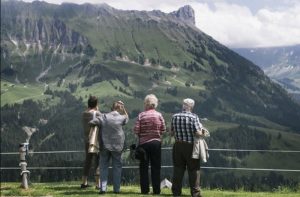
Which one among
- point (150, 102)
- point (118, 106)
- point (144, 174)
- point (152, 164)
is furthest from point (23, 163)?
point (150, 102)

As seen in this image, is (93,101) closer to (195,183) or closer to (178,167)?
(178,167)

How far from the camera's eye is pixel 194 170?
54.2ft

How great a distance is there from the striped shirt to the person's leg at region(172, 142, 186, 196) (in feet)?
3.03

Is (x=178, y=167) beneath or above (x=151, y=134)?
beneath

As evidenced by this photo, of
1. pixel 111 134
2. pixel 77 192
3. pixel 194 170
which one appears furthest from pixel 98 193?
pixel 194 170

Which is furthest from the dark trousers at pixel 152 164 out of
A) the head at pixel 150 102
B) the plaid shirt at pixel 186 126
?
the head at pixel 150 102

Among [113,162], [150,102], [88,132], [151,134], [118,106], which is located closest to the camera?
[151,134]

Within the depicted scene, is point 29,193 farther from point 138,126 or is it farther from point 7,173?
point 7,173

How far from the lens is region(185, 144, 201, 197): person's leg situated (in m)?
16.3

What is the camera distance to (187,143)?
1645 cm

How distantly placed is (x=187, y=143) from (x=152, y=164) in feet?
5.56

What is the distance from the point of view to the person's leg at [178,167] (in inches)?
656

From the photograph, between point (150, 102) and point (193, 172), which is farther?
point (150, 102)

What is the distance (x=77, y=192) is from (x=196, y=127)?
4.99m
